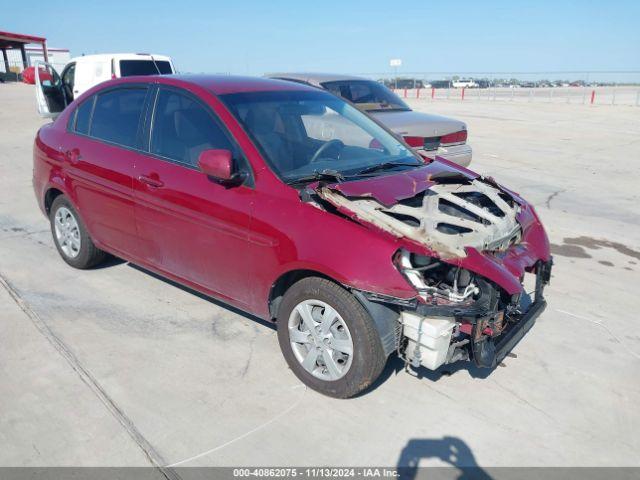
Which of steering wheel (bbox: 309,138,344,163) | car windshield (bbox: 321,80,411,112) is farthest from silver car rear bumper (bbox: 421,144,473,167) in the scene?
steering wheel (bbox: 309,138,344,163)

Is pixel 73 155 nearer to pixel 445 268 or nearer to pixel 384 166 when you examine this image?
pixel 384 166

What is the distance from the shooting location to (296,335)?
3.47 meters

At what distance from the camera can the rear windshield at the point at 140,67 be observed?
13.9 meters

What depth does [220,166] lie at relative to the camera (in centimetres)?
347

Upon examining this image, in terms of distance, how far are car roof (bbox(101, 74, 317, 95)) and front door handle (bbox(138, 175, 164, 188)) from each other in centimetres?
74

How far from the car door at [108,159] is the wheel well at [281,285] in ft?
4.82

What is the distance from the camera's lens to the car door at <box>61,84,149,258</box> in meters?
4.37

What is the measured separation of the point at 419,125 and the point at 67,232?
489 centimetres

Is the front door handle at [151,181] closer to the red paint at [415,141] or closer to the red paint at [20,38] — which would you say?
the red paint at [415,141]

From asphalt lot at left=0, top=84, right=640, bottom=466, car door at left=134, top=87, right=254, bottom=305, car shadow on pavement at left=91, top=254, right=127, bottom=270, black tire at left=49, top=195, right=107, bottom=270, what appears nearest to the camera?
asphalt lot at left=0, top=84, right=640, bottom=466

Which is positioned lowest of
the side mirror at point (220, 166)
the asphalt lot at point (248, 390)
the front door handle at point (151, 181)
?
the asphalt lot at point (248, 390)

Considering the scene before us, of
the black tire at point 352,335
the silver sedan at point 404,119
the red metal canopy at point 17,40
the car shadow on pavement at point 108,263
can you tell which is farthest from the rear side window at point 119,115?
the red metal canopy at point 17,40

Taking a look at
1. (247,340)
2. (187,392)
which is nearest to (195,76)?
(247,340)

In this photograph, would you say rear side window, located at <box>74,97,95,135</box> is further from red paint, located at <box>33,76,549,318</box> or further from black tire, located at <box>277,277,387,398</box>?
black tire, located at <box>277,277,387,398</box>
